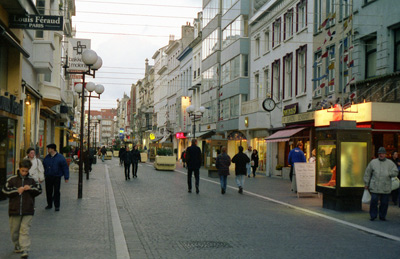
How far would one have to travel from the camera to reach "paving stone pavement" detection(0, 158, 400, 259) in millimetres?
8117

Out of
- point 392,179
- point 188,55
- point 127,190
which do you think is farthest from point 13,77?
point 188,55

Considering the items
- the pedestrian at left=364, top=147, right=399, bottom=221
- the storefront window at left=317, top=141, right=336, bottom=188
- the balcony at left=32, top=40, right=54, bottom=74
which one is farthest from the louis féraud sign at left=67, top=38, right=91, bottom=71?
the pedestrian at left=364, top=147, right=399, bottom=221

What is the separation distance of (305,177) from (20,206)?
11950 mm

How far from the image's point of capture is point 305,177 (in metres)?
17.8

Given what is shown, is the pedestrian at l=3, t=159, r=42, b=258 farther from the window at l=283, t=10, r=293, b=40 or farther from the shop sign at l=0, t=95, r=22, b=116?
the window at l=283, t=10, r=293, b=40

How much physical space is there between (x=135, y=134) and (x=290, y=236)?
Answer: 402 ft

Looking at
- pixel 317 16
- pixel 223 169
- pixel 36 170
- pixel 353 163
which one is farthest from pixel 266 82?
pixel 36 170

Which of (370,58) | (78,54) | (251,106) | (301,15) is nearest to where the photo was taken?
(370,58)

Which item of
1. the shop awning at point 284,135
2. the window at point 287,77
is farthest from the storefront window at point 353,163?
the window at point 287,77

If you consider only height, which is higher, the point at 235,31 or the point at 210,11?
the point at 210,11

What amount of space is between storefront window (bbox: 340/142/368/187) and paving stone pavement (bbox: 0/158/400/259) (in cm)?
86

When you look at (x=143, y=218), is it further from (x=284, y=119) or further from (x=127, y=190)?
(x=284, y=119)

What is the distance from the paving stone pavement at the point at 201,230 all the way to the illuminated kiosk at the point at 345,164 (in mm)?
425

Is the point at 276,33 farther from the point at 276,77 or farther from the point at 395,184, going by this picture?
the point at 395,184
